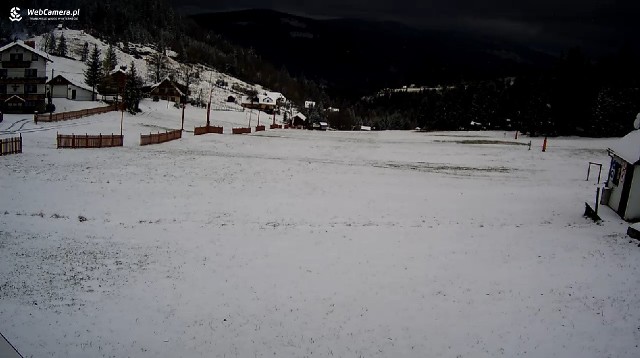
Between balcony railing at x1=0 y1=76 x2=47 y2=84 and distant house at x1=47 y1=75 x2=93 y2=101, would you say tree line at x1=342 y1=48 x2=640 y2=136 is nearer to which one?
balcony railing at x1=0 y1=76 x2=47 y2=84

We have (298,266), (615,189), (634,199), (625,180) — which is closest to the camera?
(298,266)

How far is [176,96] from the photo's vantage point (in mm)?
124875

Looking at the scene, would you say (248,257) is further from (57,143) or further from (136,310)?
(57,143)

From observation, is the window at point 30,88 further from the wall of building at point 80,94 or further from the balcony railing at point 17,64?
the wall of building at point 80,94

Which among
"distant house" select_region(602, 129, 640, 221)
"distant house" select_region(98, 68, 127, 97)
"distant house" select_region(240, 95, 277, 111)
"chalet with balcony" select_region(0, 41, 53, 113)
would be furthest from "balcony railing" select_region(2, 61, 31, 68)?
"distant house" select_region(240, 95, 277, 111)

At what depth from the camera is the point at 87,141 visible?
43.3m

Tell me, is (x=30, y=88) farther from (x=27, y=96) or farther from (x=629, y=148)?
(x=629, y=148)

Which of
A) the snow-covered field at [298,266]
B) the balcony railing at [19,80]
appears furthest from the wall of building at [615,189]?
the balcony railing at [19,80]

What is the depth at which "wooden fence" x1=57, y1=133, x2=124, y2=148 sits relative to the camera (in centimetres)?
4235

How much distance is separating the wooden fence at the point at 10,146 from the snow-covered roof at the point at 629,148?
137 ft

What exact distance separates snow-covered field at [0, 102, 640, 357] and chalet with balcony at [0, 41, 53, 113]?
1599 inches

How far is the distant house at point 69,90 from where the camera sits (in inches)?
3597

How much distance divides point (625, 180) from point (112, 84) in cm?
10727

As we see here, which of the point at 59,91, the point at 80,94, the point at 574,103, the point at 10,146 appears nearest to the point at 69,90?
the point at 59,91
